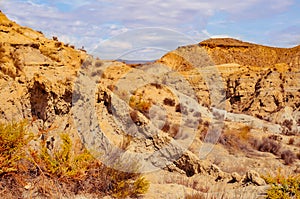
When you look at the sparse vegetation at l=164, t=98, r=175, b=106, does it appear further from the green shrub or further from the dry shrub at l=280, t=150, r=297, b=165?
the green shrub

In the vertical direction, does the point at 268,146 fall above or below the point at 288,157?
above

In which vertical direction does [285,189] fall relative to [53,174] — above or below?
below

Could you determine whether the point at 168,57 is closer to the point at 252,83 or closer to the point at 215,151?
the point at 252,83

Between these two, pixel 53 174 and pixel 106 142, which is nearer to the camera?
pixel 53 174

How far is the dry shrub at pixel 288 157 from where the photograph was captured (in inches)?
523

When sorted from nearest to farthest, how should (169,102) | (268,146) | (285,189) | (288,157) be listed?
(285,189)
(288,157)
(268,146)
(169,102)

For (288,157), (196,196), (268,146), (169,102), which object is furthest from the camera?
(169,102)

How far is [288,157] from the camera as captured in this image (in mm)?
13641

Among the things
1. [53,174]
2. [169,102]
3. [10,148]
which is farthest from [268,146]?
[10,148]

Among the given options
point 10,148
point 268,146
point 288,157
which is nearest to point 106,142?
point 10,148

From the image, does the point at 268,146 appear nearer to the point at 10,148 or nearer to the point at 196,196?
the point at 196,196

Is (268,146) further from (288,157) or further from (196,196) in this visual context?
(196,196)

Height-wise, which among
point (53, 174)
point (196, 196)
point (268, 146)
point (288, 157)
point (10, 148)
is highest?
point (10, 148)

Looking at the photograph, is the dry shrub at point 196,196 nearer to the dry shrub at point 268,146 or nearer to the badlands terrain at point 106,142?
the badlands terrain at point 106,142
